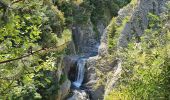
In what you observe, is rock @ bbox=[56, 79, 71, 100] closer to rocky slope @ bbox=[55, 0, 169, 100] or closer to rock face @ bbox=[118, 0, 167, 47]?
rocky slope @ bbox=[55, 0, 169, 100]

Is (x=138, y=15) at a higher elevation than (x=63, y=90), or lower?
higher

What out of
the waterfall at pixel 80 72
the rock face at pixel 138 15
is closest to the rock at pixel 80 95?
the waterfall at pixel 80 72

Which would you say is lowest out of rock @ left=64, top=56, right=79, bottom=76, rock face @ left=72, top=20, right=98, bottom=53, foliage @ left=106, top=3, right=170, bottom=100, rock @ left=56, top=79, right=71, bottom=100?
rock @ left=56, top=79, right=71, bottom=100

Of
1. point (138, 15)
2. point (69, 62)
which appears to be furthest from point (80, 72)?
point (138, 15)

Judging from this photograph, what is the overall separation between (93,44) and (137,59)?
27008 millimetres

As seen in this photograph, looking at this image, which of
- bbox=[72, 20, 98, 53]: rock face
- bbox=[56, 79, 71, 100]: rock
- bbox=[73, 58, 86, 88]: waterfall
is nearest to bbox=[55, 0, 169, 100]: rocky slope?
bbox=[56, 79, 71, 100]: rock

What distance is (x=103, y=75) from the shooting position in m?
22.2

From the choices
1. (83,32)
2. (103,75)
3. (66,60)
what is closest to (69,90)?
(66,60)

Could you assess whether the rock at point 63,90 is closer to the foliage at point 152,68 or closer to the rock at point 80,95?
the rock at point 80,95

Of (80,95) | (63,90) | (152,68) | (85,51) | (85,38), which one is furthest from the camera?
(85,38)

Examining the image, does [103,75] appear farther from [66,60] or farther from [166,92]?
[166,92]

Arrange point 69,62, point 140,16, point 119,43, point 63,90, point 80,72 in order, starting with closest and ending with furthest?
point 119,43
point 140,16
point 63,90
point 80,72
point 69,62

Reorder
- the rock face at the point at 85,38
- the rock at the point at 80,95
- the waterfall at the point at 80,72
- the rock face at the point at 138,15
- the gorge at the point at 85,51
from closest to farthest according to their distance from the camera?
the gorge at the point at 85,51 → the rock face at the point at 138,15 → the rock at the point at 80,95 → the waterfall at the point at 80,72 → the rock face at the point at 85,38

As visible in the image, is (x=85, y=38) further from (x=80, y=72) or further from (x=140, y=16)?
(x=140, y=16)
